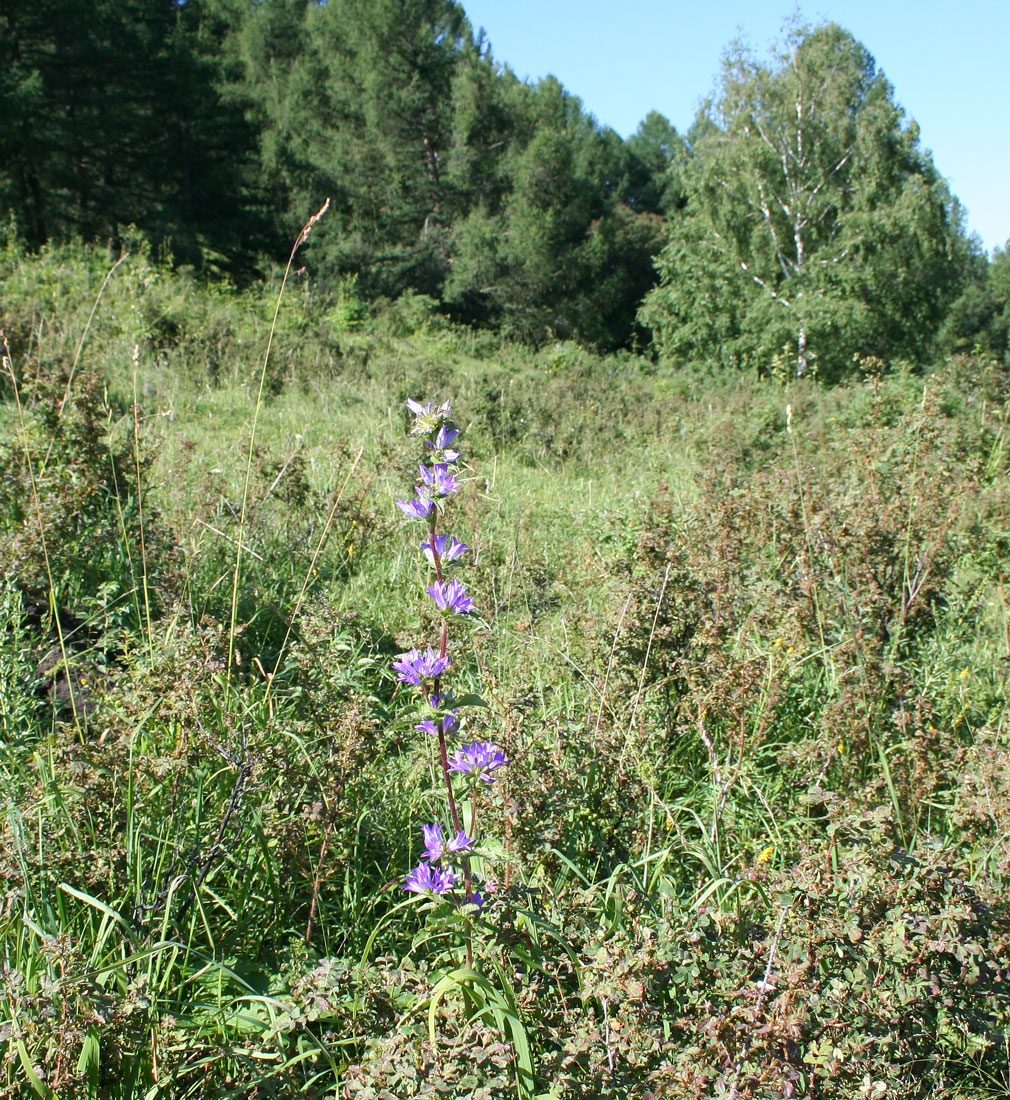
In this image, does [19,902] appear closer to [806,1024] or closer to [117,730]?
[117,730]

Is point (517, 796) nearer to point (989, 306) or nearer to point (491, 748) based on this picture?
point (491, 748)

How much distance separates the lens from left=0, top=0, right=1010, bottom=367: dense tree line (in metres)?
21.2

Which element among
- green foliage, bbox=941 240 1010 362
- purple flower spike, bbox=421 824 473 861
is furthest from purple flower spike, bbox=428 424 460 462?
green foliage, bbox=941 240 1010 362

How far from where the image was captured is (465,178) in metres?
29.3

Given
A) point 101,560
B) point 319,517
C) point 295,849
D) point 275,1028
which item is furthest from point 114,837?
point 319,517

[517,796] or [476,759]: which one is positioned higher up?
[476,759]

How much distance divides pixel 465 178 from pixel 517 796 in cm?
3065

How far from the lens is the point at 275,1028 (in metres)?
1.48

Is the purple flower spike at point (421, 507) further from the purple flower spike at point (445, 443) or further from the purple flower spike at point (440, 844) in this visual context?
the purple flower spike at point (440, 844)

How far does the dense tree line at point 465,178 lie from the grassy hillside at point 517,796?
1706cm

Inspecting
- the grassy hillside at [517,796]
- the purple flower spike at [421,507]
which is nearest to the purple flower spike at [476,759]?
the grassy hillside at [517,796]

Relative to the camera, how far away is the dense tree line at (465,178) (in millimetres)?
21156

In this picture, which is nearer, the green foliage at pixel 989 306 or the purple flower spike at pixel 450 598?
the purple flower spike at pixel 450 598

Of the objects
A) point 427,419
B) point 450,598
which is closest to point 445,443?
point 427,419
